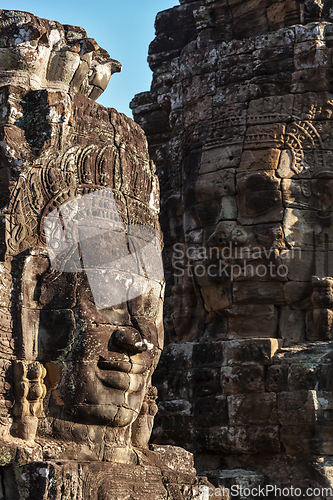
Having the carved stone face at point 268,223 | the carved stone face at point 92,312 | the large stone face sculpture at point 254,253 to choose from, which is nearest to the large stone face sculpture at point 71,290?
the carved stone face at point 92,312

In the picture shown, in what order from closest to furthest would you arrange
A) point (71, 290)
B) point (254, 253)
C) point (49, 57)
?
point (71, 290)
point (49, 57)
point (254, 253)

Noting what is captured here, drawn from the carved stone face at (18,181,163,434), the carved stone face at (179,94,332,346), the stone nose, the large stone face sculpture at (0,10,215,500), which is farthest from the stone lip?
the carved stone face at (179,94,332,346)

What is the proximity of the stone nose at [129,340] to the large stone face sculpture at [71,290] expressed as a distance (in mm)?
13

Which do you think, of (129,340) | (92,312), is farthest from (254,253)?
(92,312)

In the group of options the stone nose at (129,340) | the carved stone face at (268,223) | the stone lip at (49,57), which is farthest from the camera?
the carved stone face at (268,223)

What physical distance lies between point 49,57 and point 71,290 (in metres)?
1.81

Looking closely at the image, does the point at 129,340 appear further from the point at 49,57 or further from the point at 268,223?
the point at 268,223

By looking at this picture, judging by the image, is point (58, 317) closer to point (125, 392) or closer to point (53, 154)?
point (125, 392)

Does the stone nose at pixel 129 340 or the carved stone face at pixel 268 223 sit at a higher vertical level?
the carved stone face at pixel 268 223

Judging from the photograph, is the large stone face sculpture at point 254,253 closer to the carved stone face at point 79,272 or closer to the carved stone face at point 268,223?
the carved stone face at point 268,223

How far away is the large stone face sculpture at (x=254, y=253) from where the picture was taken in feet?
28.5

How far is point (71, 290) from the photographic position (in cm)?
507

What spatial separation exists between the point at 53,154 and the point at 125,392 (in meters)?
1.73

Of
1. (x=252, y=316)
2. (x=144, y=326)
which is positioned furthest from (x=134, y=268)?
(x=252, y=316)
